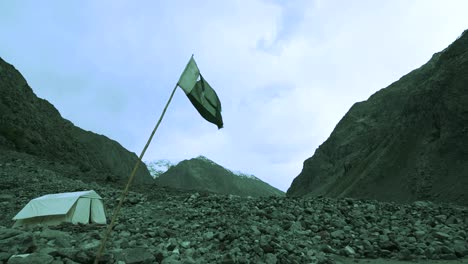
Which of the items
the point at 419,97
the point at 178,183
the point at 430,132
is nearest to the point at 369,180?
the point at 430,132

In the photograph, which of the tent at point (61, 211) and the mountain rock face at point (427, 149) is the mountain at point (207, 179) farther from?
the tent at point (61, 211)

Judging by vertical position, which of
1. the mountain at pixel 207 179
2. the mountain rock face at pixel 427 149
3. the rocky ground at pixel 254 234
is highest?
the mountain at pixel 207 179

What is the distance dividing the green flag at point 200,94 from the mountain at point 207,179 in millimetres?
116548

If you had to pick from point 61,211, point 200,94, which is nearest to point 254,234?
point 200,94

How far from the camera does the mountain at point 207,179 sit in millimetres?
129125

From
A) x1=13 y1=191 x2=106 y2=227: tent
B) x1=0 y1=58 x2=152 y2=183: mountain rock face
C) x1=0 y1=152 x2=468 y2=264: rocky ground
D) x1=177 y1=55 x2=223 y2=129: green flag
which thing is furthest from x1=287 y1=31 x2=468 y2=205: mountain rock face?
x1=177 y1=55 x2=223 y2=129: green flag

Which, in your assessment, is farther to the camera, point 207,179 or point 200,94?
point 207,179

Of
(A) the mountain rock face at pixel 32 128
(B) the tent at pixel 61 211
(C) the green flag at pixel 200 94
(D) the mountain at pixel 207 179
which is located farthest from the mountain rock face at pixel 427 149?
(D) the mountain at pixel 207 179

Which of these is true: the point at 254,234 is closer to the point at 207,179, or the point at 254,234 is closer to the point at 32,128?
the point at 32,128

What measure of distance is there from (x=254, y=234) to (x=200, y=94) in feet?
20.1

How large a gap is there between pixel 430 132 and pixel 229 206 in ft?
99.1

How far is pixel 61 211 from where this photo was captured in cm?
1703

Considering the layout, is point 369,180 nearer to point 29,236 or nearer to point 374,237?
point 374,237

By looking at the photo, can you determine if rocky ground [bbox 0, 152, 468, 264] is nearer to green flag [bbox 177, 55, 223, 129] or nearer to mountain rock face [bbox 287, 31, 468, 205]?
green flag [bbox 177, 55, 223, 129]
